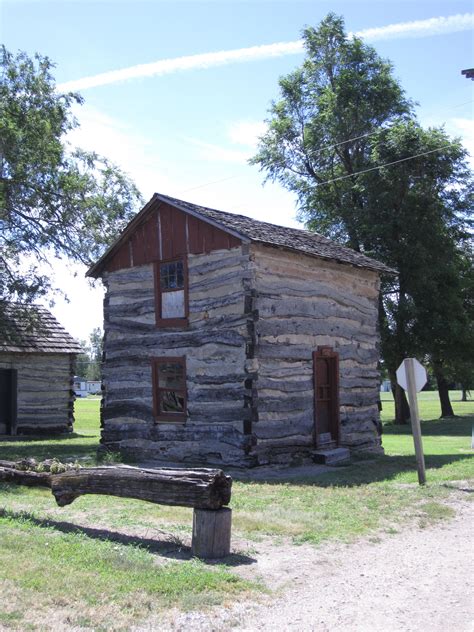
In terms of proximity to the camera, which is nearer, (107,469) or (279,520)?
(107,469)

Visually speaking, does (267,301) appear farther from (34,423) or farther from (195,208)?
(34,423)

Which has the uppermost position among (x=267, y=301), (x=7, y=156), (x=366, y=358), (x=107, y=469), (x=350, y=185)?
(x=350, y=185)

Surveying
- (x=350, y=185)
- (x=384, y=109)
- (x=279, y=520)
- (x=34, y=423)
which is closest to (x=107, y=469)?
(x=279, y=520)

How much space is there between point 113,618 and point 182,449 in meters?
10.3

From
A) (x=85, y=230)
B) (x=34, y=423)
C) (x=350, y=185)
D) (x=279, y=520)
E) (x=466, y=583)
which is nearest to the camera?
(x=466, y=583)

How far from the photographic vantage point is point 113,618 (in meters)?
5.22

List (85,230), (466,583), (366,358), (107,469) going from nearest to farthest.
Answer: (466,583), (107,469), (366,358), (85,230)

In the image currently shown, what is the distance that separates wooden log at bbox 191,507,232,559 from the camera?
23.5 feet

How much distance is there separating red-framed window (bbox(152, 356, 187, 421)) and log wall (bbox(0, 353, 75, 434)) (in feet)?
33.9

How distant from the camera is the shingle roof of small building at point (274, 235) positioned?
15.1 m

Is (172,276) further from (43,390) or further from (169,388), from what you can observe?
(43,390)

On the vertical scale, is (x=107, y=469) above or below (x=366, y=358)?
below

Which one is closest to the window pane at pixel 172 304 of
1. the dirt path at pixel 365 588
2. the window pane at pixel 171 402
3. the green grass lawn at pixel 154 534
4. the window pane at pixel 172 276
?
the window pane at pixel 172 276

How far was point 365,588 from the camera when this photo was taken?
20.5 feet
